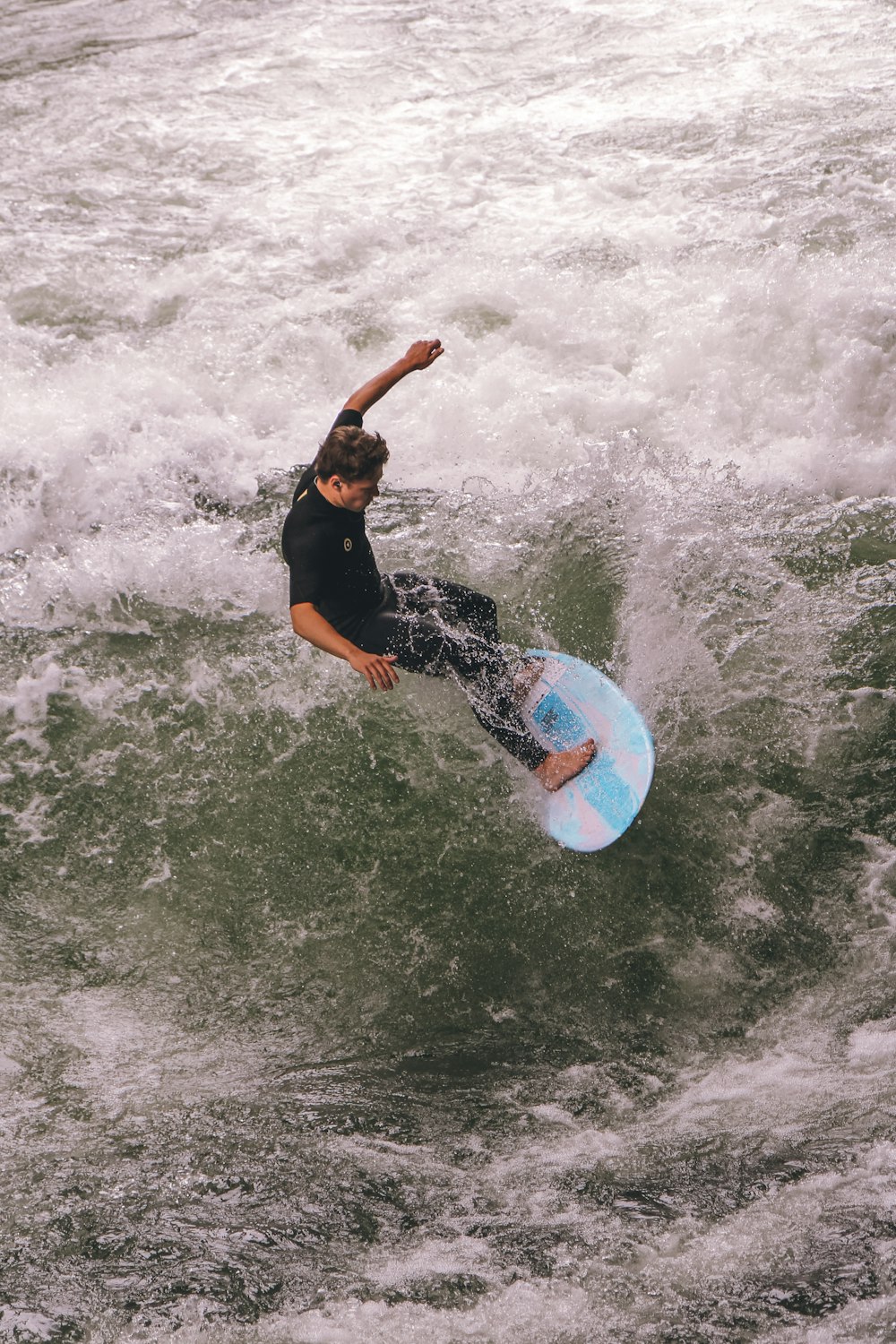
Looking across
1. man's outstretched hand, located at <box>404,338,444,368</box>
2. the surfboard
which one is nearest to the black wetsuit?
the surfboard

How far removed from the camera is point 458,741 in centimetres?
461

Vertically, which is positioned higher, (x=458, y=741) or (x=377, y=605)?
(x=377, y=605)

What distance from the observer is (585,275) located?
6.54 m

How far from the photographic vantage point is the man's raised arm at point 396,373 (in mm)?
3893

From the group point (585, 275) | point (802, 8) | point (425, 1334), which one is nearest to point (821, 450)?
point (585, 275)

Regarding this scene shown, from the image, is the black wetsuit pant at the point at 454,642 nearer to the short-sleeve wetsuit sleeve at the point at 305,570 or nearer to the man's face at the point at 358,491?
the short-sleeve wetsuit sleeve at the point at 305,570

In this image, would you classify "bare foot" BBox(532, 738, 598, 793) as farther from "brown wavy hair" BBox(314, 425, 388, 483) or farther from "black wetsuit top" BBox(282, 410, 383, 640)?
"brown wavy hair" BBox(314, 425, 388, 483)

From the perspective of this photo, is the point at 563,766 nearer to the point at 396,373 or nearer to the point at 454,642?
the point at 454,642

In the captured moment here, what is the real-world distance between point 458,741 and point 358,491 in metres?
1.42

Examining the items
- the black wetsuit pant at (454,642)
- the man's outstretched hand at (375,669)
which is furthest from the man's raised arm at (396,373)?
the man's outstretched hand at (375,669)

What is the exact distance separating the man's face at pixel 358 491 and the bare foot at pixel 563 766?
1.32m

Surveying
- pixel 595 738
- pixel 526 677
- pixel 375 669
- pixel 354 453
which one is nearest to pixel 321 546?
pixel 354 453

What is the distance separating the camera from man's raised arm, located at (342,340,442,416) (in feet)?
12.8

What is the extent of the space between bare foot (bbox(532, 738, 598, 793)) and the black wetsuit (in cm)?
4
